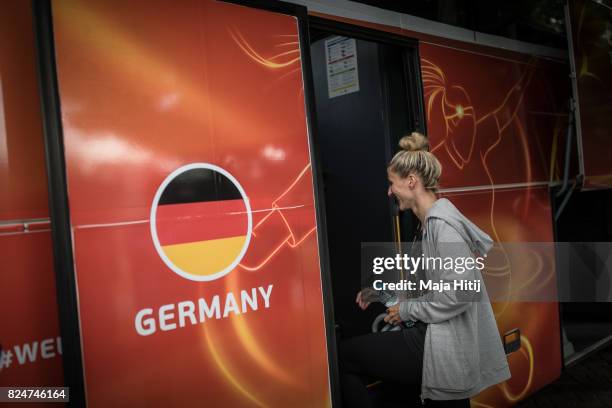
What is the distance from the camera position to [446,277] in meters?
1.88

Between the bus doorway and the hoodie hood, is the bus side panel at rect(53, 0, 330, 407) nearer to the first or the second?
the hoodie hood

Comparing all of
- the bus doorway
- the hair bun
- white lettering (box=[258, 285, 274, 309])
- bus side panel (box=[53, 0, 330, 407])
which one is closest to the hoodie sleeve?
the hair bun

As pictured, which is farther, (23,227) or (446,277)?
(446,277)

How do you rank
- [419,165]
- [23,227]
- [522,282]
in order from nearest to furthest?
[23,227] < [419,165] < [522,282]

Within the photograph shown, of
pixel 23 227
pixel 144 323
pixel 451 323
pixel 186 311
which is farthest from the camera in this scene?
pixel 451 323

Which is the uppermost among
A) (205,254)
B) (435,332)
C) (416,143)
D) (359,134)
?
(359,134)

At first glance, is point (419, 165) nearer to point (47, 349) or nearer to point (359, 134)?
point (359, 134)

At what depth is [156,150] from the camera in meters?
1.74

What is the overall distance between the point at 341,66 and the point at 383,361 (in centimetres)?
201

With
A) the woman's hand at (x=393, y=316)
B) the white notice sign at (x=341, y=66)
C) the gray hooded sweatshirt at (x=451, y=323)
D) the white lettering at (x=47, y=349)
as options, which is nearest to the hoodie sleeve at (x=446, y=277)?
the gray hooded sweatshirt at (x=451, y=323)

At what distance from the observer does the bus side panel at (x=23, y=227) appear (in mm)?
1467

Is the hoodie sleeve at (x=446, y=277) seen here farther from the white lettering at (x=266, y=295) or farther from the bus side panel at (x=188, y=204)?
the white lettering at (x=266, y=295)

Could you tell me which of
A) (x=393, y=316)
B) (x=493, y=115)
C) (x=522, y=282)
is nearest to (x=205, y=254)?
(x=393, y=316)

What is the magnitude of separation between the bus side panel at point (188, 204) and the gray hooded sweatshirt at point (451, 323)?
1.54 feet
